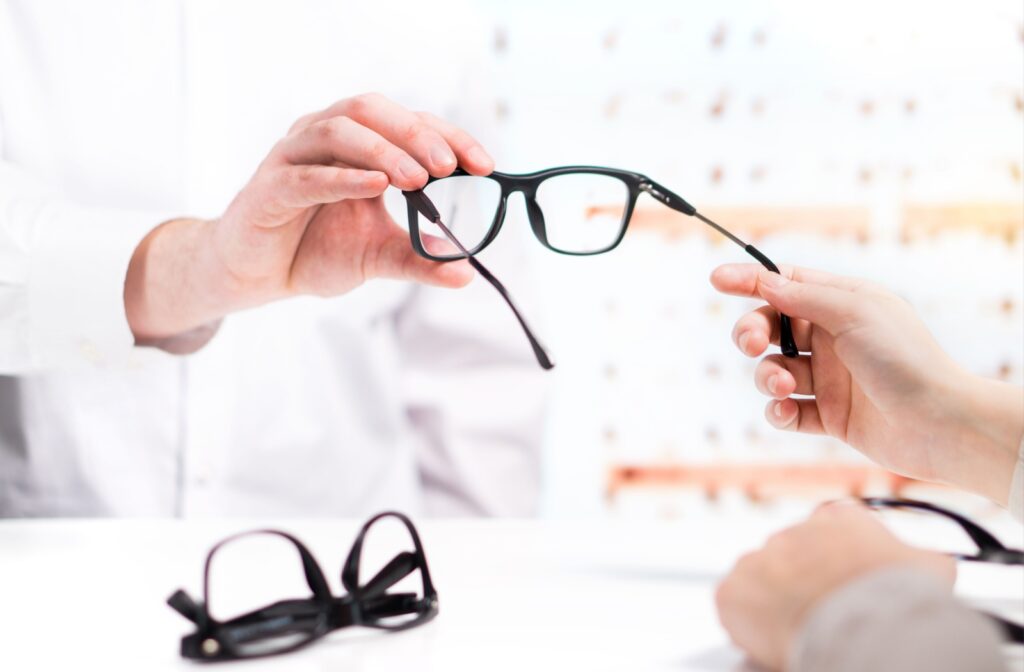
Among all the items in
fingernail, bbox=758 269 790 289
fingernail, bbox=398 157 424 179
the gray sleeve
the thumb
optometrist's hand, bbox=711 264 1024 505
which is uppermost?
fingernail, bbox=398 157 424 179

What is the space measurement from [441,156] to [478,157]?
0.10 feet

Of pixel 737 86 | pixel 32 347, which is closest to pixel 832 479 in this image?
pixel 737 86

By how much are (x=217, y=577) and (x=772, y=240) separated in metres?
1.01

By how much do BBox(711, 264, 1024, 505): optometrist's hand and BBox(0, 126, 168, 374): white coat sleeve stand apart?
64 centimetres

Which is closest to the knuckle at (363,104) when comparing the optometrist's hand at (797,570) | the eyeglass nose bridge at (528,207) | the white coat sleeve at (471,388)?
the eyeglass nose bridge at (528,207)

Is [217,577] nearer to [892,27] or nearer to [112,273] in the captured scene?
[112,273]

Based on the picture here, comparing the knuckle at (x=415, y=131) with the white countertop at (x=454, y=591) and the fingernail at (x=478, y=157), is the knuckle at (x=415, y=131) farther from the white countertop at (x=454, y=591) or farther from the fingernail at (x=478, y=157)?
the white countertop at (x=454, y=591)

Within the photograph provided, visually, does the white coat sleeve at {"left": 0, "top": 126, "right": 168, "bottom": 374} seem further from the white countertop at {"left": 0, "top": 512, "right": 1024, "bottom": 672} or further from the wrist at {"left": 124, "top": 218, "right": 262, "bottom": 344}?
the white countertop at {"left": 0, "top": 512, "right": 1024, "bottom": 672}

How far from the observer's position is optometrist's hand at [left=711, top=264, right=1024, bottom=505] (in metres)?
0.61

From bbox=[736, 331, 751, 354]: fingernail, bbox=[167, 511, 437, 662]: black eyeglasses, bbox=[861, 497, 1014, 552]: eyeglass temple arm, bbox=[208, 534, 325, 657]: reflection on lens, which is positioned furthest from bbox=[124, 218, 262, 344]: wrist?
bbox=[861, 497, 1014, 552]: eyeglass temple arm

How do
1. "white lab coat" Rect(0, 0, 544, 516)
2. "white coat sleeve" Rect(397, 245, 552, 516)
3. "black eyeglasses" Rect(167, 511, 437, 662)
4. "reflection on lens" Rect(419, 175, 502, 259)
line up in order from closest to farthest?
"black eyeglasses" Rect(167, 511, 437, 662) < "reflection on lens" Rect(419, 175, 502, 259) < "white lab coat" Rect(0, 0, 544, 516) < "white coat sleeve" Rect(397, 245, 552, 516)

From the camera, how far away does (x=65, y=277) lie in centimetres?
95

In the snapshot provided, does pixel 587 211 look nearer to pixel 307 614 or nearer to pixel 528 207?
pixel 528 207

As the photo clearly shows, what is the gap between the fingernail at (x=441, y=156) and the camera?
67 cm
